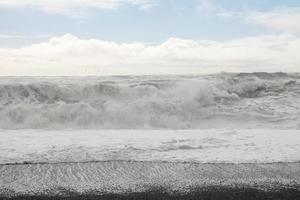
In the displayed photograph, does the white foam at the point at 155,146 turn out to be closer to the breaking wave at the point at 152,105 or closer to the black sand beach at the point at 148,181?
the black sand beach at the point at 148,181

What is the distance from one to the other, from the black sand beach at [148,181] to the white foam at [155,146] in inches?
13.1

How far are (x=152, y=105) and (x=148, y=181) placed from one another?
7.40m

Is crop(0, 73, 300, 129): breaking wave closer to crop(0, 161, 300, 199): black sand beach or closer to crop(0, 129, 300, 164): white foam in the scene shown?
crop(0, 129, 300, 164): white foam

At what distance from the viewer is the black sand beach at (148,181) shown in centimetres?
420

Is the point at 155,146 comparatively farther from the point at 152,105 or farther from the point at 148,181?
the point at 152,105

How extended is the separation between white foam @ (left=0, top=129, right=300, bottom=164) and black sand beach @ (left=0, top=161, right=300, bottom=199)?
0.33 meters

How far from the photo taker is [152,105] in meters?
12.0

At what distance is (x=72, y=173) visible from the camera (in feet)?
16.3

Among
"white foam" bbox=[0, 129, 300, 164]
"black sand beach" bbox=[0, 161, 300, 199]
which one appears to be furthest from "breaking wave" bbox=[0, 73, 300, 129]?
"black sand beach" bbox=[0, 161, 300, 199]

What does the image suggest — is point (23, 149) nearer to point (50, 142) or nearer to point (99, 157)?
point (50, 142)

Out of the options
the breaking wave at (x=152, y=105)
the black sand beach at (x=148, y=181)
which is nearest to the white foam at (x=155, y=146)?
the black sand beach at (x=148, y=181)

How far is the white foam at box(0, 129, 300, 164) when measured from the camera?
5777mm

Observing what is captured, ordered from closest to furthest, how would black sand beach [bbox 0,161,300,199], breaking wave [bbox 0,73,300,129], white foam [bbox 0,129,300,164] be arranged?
black sand beach [bbox 0,161,300,199] < white foam [bbox 0,129,300,164] < breaking wave [bbox 0,73,300,129]

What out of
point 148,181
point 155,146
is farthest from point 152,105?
point 148,181
